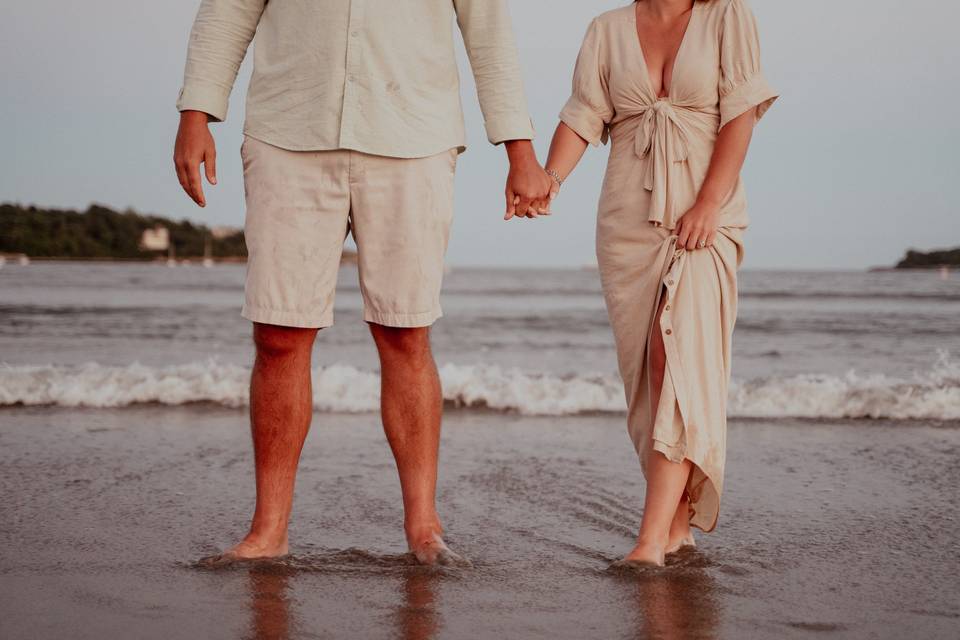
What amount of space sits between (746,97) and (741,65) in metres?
0.11

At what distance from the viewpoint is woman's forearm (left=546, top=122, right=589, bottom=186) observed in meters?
3.44

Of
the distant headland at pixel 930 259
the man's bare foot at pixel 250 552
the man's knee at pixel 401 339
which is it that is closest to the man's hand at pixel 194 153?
the man's knee at pixel 401 339

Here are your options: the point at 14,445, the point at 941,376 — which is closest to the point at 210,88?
the point at 14,445

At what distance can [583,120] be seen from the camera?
340 centimetres

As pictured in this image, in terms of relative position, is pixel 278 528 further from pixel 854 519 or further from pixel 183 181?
pixel 854 519

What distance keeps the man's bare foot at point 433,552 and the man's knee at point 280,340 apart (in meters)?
0.67

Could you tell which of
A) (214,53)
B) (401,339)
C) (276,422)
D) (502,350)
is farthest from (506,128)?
(502,350)

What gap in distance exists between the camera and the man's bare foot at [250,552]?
296 centimetres

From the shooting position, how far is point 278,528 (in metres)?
3.05

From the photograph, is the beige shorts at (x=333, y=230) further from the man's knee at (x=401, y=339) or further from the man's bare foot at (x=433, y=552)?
the man's bare foot at (x=433, y=552)

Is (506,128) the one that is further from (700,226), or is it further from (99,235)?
(99,235)

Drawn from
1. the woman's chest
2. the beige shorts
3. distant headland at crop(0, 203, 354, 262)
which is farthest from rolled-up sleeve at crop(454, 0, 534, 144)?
distant headland at crop(0, 203, 354, 262)

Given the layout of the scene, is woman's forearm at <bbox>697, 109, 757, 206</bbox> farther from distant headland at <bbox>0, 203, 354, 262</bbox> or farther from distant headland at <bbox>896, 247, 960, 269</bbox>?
distant headland at <bbox>0, 203, 354, 262</bbox>

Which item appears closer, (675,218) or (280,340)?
(280,340)
